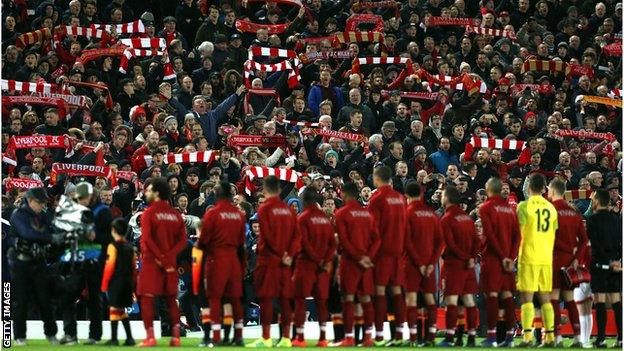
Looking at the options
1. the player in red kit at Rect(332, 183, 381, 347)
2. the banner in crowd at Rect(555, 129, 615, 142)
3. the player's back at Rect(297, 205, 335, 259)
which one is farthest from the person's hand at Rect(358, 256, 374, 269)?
the banner in crowd at Rect(555, 129, 615, 142)

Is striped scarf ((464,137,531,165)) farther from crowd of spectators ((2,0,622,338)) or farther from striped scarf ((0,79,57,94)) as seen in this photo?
striped scarf ((0,79,57,94))

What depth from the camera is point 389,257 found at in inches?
755

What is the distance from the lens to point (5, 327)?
63.1ft

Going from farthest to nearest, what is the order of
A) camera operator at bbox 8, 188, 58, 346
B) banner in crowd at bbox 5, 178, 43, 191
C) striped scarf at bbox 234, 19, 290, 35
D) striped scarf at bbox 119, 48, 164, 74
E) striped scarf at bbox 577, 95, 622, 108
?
1. striped scarf at bbox 234, 19, 290, 35
2. striped scarf at bbox 577, 95, 622, 108
3. striped scarf at bbox 119, 48, 164, 74
4. banner in crowd at bbox 5, 178, 43, 191
5. camera operator at bbox 8, 188, 58, 346

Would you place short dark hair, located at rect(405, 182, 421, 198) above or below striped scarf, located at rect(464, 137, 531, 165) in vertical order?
below

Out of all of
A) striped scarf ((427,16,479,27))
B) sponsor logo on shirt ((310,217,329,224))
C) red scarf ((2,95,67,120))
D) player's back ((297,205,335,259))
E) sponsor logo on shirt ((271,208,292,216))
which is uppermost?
striped scarf ((427,16,479,27))

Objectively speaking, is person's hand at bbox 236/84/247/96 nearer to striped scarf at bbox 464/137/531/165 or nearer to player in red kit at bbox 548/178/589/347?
striped scarf at bbox 464/137/531/165

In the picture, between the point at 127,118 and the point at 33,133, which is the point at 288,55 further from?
the point at 33,133

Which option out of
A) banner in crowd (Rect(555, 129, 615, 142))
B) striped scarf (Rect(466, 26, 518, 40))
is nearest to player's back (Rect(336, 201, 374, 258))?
banner in crowd (Rect(555, 129, 615, 142))

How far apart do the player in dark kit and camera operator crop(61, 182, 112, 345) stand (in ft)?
0.78

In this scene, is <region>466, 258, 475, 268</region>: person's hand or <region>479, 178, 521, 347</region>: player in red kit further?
<region>466, 258, 475, 268</region>: person's hand

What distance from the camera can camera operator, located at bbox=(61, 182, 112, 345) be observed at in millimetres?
18922

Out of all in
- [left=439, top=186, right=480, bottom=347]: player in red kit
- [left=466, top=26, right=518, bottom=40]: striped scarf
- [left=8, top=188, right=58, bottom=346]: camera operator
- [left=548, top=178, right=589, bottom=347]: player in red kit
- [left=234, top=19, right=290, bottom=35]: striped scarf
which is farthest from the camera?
[left=466, top=26, right=518, bottom=40]: striped scarf

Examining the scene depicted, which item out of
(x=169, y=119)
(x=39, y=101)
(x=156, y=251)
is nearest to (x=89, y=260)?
(x=156, y=251)
